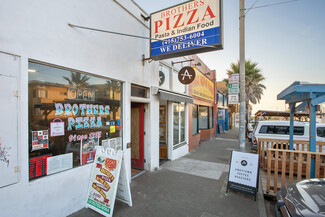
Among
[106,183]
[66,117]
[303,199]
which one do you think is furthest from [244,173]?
[66,117]

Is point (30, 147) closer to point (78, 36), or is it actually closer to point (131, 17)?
point (78, 36)

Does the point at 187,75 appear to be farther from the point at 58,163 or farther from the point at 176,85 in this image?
the point at 58,163


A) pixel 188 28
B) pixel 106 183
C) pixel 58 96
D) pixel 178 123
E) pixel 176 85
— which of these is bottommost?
pixel 106 183

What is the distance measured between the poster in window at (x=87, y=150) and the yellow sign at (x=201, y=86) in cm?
694

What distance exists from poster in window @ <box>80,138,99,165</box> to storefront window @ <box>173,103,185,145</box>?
454 cm

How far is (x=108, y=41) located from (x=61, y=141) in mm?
2541

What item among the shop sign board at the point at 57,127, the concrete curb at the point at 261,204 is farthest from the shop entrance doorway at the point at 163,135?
the shop sign board at the point at 57,127

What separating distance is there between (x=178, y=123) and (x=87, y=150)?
5156 millimetres

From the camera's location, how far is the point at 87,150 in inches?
152

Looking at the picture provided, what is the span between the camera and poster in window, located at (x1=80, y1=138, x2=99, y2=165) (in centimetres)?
376

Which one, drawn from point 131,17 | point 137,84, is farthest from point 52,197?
point 131,17

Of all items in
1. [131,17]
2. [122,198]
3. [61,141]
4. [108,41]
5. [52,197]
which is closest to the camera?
[52,197]

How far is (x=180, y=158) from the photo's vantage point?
7.91 m

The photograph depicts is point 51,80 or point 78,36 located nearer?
point 51,80
